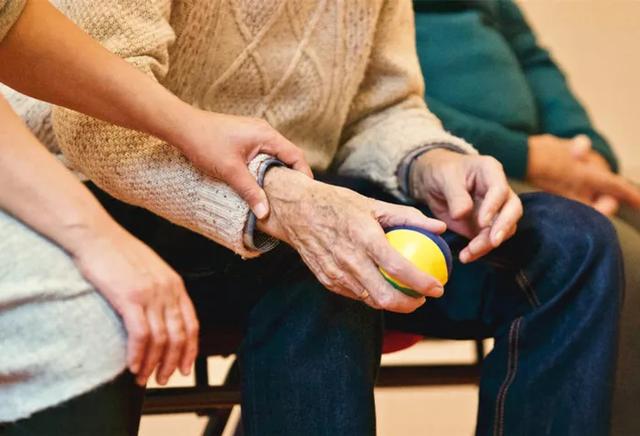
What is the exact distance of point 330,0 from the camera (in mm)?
915

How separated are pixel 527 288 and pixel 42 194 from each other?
51 cm

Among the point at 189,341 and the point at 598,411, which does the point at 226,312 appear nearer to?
the point at 189,341

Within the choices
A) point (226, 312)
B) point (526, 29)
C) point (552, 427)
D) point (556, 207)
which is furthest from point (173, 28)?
point (526, 29)

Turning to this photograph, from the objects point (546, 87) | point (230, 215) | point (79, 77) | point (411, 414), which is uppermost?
point (79, 77)

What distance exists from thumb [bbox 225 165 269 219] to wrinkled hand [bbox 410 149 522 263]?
21 cm

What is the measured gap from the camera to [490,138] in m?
1.28

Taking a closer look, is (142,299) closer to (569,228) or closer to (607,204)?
(569,228)

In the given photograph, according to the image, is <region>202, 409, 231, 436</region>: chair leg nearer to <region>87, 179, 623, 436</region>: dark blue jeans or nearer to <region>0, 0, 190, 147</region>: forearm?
<region>87, 179, 623, 436</region>: dark blue jeans

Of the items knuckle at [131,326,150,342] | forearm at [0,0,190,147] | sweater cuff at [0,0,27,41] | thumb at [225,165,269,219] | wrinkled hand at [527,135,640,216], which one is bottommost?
wrinkled hand at [527,135,640,216]

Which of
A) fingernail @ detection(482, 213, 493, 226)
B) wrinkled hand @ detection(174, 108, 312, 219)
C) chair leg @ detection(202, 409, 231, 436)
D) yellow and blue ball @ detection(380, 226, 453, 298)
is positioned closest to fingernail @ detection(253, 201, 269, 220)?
wrinkled hand @ detection(174, 108, 312, 219)

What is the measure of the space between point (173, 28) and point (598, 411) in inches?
23.4

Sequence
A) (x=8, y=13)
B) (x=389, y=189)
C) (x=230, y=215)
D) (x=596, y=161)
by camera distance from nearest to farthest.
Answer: (x=8, y=13)
(x=230, y=215)
(x=389, y=189)
(x=596, y=161)

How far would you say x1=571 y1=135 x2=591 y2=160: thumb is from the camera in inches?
51.4

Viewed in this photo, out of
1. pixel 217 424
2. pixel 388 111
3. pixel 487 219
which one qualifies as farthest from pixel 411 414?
pixel 487 219
